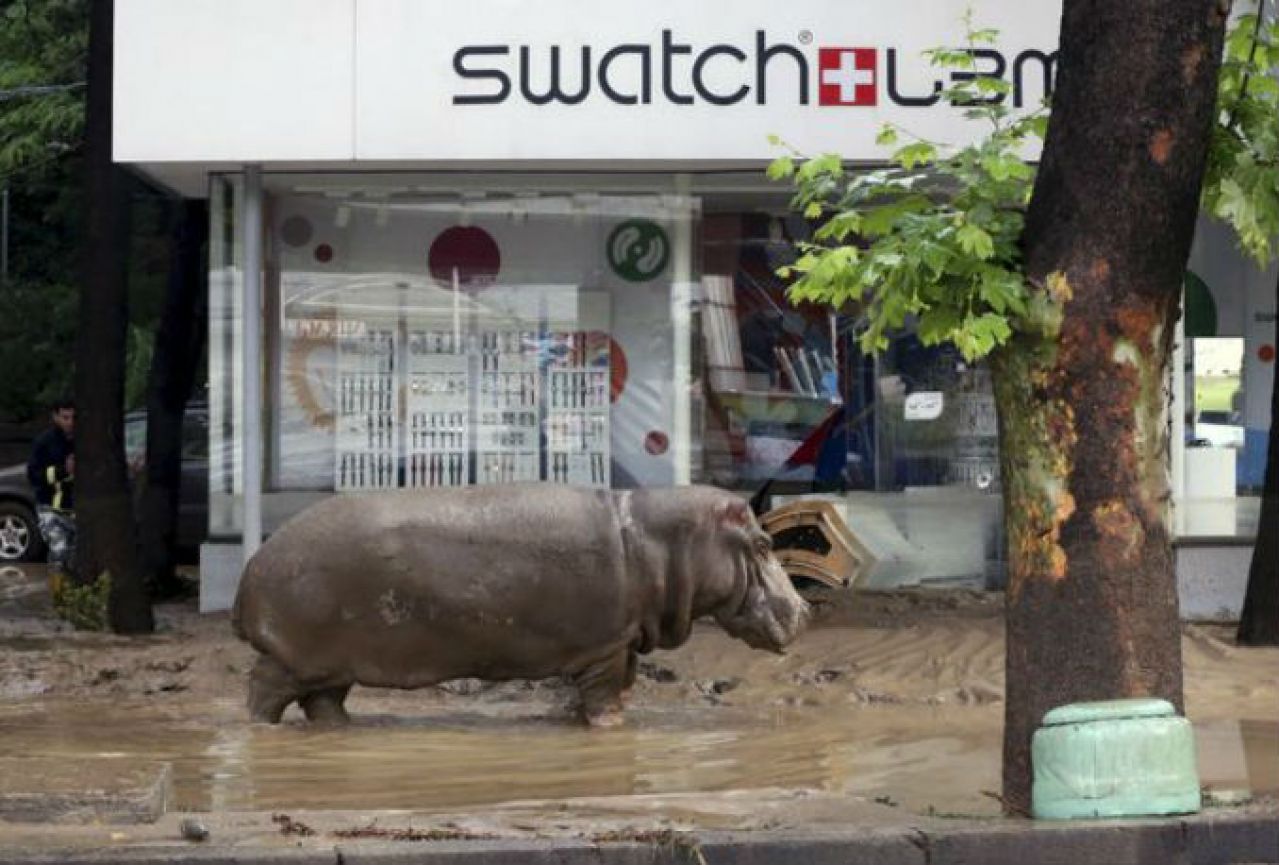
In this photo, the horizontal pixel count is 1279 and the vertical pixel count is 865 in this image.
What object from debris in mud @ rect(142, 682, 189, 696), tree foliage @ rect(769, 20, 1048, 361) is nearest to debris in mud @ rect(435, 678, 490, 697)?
debris in mud @ rect(142, 682, 189, 696)

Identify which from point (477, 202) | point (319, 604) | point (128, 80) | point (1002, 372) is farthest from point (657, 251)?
point (1002, 372)

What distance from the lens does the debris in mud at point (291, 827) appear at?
8.11 m

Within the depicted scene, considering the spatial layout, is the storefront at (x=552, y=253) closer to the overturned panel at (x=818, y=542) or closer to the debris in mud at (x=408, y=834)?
the overturned panel at (x=818, y=542)

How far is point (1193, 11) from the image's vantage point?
27.0 ft

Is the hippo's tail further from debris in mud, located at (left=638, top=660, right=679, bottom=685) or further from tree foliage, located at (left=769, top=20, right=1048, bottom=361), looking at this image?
tree foliage, located at (left=769, top=20, right=1048, bottom=361)

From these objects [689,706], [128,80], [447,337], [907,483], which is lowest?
[689,706]

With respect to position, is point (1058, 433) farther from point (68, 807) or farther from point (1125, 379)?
point (68, 807)

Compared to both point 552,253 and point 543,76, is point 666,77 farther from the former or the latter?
point 552,253

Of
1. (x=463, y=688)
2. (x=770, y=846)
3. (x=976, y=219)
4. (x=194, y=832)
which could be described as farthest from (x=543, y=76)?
(x=770, y=846)

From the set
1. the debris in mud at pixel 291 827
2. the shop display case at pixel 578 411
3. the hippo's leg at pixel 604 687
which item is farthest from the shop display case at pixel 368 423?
the debris in mud at pixel 291 827

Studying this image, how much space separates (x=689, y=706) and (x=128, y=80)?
5.54 m

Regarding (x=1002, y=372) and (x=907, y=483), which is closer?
(x=1002, y=372)

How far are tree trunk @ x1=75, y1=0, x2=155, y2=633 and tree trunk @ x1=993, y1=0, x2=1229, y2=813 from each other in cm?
862

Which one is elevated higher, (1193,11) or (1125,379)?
(1193,11)
